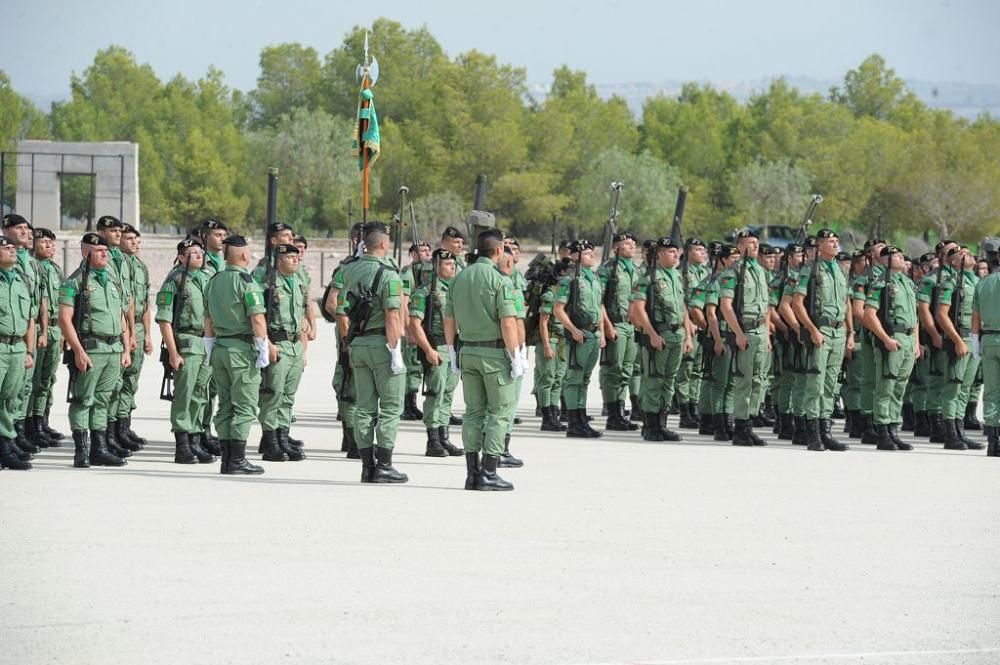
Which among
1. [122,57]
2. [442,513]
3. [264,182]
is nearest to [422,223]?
[264,182]

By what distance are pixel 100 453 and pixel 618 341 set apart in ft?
19.3

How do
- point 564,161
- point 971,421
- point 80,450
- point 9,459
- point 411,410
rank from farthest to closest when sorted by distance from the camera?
point 564,161
point 971,421
point 411,410
point 80,450
point 9,459

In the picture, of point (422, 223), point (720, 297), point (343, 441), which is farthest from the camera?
point (422, 223)

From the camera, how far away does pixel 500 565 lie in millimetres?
8250

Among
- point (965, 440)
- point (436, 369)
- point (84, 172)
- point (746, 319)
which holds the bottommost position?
point (965, 440)

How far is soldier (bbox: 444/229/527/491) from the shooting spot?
10914 millimetres

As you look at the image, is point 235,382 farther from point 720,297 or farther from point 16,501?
point 720,297

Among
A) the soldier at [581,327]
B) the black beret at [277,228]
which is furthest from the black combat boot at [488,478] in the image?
the soldier at [581,327]

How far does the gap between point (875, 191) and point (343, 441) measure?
232ft

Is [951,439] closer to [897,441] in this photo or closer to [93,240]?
[897,441]

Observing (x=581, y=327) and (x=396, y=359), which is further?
(x=581, y=327)

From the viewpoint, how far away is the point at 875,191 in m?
80.8

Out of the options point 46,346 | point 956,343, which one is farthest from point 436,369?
point 956,343

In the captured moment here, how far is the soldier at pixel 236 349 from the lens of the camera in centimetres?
1157
